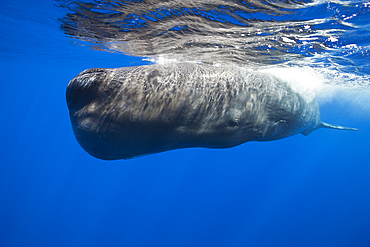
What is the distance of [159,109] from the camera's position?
2.35 metres

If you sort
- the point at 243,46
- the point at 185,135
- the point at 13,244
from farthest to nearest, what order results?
the point at 13,244
the point at 243,46
the point at 185,135

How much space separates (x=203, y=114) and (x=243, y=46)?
7.02 m

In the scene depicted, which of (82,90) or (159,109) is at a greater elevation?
(82,90)

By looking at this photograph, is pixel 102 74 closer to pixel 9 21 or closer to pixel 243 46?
pixel 243 46

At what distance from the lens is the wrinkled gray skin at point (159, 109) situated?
223 cm

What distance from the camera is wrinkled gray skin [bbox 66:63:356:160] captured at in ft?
7.30

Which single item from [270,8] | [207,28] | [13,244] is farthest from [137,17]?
[13,244]

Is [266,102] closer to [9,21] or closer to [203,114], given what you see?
[203,114]

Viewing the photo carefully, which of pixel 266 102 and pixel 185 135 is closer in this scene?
pixel 185 135

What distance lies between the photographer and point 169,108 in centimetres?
240

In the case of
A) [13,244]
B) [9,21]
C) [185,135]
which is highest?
[9,21]

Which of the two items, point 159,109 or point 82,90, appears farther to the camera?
point 159,109

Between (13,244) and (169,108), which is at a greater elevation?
(169,108)

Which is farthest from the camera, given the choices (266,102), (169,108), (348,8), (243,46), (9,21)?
(9,21)
